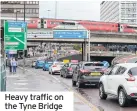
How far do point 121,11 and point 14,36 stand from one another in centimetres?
11415

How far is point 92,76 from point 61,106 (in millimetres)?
16058

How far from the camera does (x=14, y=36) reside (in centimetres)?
3356

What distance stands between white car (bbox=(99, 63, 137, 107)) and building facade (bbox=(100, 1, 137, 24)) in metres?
126

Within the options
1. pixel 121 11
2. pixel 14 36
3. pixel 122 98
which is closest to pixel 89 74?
pixel 122 98

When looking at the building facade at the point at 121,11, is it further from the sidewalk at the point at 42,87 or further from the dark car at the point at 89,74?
the dark car at the point at 89,74

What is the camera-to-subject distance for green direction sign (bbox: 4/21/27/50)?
33031 mm

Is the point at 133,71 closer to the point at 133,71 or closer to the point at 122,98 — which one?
the point at 133,71

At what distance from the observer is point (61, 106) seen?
555 centimetres

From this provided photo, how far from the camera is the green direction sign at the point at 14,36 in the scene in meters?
33.0

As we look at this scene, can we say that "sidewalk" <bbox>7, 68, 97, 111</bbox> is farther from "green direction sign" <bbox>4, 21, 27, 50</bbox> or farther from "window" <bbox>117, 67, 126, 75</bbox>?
"green direction sign" <bbox>4, 21, 27, 50</bbox>

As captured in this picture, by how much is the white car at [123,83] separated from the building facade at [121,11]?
126399mm

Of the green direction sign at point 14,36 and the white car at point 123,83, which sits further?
the green direction sign at point 14,36

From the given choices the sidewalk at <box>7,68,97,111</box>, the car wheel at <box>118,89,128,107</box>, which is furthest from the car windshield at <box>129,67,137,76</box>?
the sidewalk at <box>7,68,97,111</box>

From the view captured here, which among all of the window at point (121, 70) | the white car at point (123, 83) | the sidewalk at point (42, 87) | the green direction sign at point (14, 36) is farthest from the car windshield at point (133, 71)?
the green direction sign at point (14, 36)
